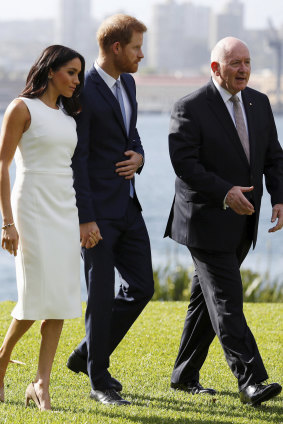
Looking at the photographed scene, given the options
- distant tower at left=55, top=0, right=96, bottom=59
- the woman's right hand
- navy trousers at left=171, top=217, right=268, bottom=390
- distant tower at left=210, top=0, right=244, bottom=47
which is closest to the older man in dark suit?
navy trousers at left=171, top=217, right=268, bottom=390

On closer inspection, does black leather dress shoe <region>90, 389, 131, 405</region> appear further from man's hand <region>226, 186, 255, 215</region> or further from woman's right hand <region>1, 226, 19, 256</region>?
man's hand <region>226, 186, 255, 215</region>

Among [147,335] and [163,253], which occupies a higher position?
[147,335]

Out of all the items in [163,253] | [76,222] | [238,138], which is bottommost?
[163,253]

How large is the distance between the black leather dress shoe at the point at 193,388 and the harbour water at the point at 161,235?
519cm

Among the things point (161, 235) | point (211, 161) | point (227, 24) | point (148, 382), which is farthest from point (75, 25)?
point (211, 161)

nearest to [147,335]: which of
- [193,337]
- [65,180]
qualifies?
[193,337]

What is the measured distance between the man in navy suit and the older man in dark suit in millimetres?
242

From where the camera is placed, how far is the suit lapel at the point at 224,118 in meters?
4.07

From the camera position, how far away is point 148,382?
183 inches

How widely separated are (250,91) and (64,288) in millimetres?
1377

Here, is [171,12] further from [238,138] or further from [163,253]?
[238,138]

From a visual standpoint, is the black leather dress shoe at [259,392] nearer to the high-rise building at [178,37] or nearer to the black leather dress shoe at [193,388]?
the black leather dress shoe at [193,388]

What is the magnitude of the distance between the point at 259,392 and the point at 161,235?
3090cm

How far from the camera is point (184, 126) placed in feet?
13.3
